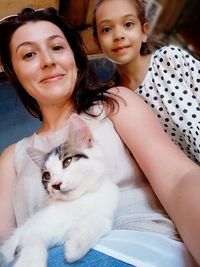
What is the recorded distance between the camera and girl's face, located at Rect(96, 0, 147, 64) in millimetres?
448

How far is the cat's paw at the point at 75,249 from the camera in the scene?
435 mm

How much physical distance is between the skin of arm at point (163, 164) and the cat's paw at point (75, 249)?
13cm

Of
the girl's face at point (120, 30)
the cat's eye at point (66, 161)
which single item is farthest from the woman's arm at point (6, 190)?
the girl's face at point (120, 30)

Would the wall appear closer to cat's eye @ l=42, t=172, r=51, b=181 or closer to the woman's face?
the woman's face

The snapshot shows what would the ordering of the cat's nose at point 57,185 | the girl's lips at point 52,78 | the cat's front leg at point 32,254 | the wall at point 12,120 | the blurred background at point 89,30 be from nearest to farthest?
the blurred background at point 89,30
the cat's front leg at point 32,254
the cat's nose at point 57,185
the girl's lips at point 52,78
the wall at point 12,120

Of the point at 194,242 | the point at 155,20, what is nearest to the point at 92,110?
the point at 194,242

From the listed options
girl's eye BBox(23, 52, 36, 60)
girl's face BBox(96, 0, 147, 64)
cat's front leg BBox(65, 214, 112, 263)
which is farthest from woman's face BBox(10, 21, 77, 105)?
cat's front leg BBox(65, 214, 112, 263)

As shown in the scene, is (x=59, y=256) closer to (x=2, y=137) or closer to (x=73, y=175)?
(x=73, y=175)

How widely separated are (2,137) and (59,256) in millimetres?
490

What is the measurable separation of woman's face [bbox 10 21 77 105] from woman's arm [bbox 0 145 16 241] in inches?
6.0

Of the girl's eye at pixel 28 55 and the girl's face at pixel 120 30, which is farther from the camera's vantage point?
the girl's eye at pixel 28 55

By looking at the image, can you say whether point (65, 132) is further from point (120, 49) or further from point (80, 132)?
point (120, 49)

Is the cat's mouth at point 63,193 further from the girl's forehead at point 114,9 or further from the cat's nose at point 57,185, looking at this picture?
the girl's forehead at point 114,9

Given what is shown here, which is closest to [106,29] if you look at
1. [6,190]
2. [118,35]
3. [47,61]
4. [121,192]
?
[118,35]
